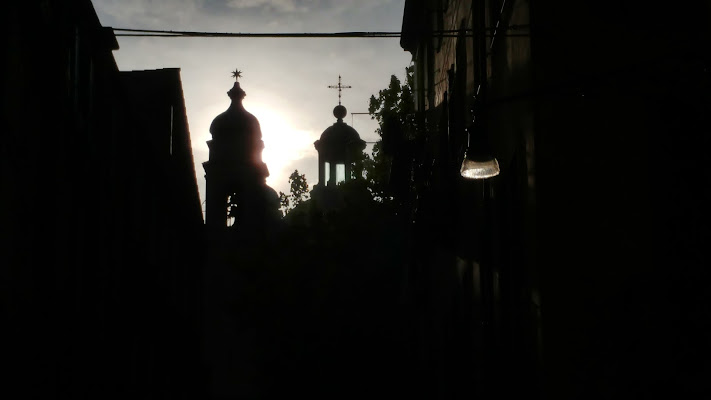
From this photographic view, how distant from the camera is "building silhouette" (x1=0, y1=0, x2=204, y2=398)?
20.6 ft

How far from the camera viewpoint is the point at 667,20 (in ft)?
18.9

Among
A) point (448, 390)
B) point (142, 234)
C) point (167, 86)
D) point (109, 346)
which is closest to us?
point (109, 346)

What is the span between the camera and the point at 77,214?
8242 mm

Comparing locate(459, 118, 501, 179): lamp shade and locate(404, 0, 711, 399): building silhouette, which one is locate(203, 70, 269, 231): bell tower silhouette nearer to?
locate(459, 118, 501, 179): lamp shade

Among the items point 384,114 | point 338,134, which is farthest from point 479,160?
point 338,134

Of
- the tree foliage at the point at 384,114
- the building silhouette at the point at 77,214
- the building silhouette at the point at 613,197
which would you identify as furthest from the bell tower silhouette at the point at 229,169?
the building silhouette at the point at 613,197

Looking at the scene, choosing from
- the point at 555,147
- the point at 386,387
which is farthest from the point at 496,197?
the point at 386,387

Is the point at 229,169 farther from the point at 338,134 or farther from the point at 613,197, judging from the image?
the point at 613,197

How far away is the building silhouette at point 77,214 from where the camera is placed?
247 inches

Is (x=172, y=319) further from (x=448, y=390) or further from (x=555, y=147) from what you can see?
(x=555, y=147)

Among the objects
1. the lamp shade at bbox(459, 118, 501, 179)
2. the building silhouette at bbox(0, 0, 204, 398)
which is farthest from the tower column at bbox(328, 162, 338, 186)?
the lamp shade at bbox(459, 118, 501, 179)

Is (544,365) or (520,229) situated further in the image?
(520,229)

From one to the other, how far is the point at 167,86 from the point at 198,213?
464cm

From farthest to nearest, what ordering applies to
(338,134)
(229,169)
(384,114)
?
(338,134) → (229,169) → (384,114)
